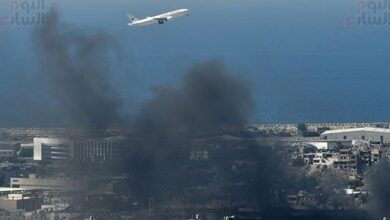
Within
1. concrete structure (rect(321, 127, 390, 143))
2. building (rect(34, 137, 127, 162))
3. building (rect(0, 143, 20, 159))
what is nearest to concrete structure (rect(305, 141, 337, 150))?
concrete structure (rect(321, 127, 390, 143))

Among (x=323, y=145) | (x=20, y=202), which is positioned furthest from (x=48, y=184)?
(x=323, y=145)

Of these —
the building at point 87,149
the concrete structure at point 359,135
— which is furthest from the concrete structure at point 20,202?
the concrete structure at point 359,135

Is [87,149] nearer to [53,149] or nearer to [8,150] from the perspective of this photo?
[53,149]

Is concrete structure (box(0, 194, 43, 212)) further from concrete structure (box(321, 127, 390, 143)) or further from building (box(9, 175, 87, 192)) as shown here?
concrete structure (box(321, 127, 390, 143))

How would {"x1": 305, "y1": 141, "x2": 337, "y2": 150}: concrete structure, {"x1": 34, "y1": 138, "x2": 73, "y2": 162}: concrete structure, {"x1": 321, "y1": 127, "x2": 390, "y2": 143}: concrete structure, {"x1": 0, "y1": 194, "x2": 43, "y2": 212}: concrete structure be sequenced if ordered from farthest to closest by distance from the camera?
{"x1": 321, "y1": 127, "x2": 390, "y2": 143}: concrete structure
{"x1": 305, "y1": 141, "x2": 337, "y2": 150}: concrete structure
{"x1": 34, "y1": 138, "x2": 73, "y2": 162}: concrete structure
{"x1": 0, "y1": 194, "x2": 43, "y2": 212}: concrete structure

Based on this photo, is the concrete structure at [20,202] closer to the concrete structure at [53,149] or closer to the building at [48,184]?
the building at [48,184]


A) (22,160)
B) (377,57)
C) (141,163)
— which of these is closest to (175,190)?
(141,163)
